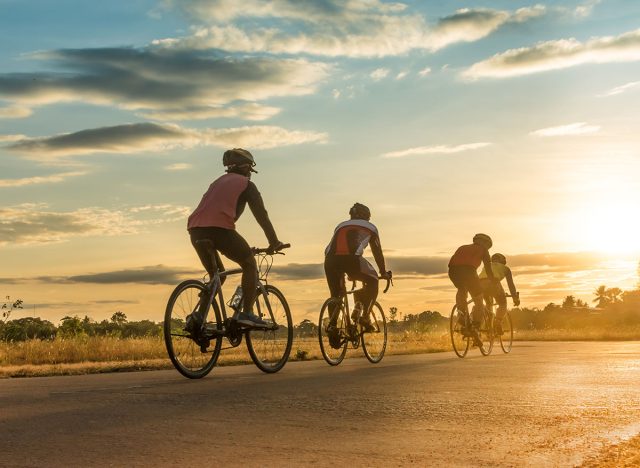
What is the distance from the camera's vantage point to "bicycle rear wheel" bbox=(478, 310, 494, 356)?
17405 mm

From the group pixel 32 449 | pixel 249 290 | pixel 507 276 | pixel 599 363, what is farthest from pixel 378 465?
pixel 507 276

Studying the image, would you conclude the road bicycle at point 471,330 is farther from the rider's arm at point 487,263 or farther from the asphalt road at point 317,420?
the asphalt road at point 317,420

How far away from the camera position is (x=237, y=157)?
10.6 m

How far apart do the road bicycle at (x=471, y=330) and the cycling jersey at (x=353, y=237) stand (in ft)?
12.4

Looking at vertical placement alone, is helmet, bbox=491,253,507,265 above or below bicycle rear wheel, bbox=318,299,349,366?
above

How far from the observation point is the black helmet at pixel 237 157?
34.6ft

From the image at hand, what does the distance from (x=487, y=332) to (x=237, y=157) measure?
345 inches

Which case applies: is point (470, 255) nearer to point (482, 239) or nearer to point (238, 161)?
point (482, 239)

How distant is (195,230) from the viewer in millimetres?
10219

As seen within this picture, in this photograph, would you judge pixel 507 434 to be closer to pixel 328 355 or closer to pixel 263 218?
pixel 263 218

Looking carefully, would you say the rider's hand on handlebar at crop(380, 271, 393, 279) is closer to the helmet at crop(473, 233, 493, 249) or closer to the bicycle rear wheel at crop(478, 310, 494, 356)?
the helmet at crop(473, 233, 493, 249)

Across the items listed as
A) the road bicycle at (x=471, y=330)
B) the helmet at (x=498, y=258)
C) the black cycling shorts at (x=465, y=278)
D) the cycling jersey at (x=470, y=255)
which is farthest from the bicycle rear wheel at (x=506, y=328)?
the cycling jersey at (x=470, y=255)

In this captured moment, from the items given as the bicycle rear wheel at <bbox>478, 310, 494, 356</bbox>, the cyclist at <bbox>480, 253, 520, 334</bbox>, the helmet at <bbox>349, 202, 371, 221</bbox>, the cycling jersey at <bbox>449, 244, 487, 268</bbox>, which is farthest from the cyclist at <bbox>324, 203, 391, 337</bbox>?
the cyclist at <bbox>480, 253, 520, 334</bbox>

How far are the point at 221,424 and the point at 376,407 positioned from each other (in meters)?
1.49
